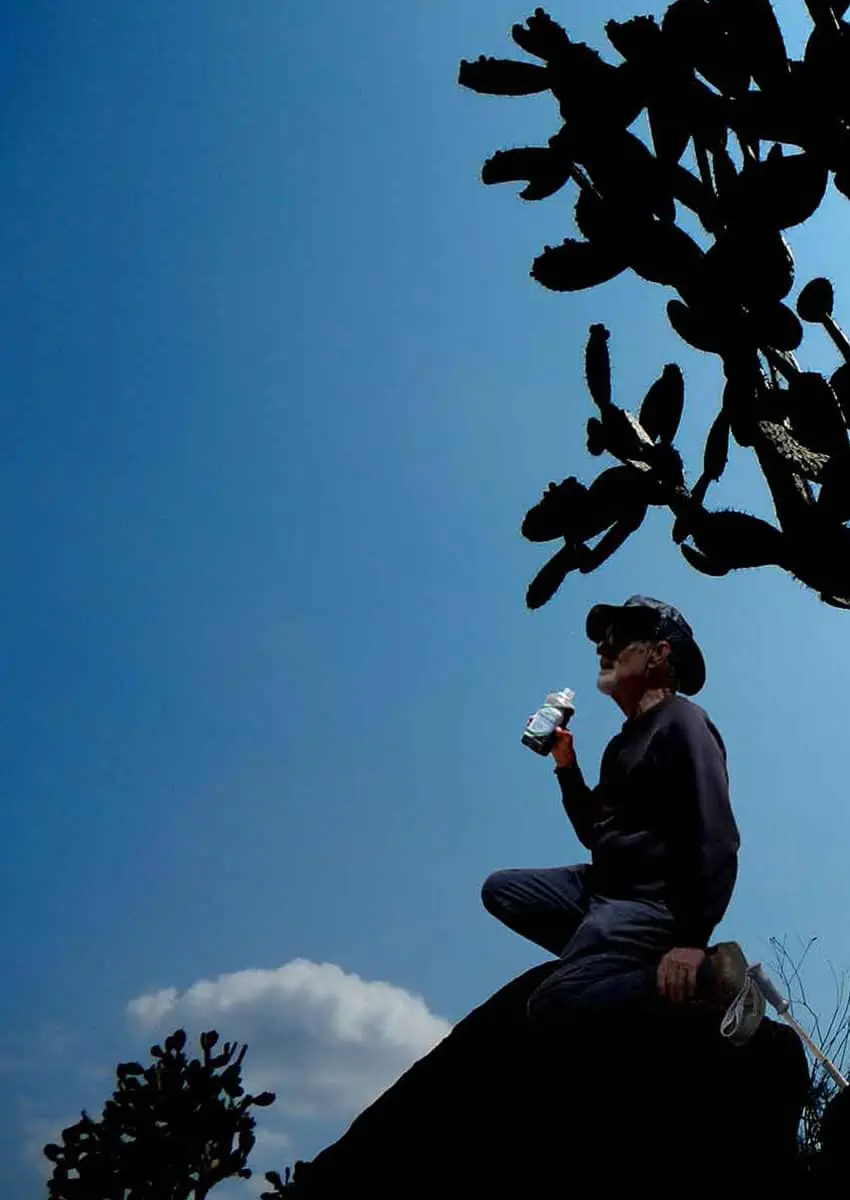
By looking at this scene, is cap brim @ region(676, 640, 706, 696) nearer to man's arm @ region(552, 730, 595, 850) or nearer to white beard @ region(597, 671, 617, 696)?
white beard @ region(597, 671, 617, 696)

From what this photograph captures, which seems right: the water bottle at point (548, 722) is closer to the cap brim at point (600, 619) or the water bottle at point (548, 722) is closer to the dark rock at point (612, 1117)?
the cap brim at point (600, 619)

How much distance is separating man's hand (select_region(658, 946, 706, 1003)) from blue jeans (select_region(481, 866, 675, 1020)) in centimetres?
5

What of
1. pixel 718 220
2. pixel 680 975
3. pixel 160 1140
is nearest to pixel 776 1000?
pixel 680 975

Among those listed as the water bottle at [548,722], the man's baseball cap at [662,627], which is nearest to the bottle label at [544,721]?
the water bottle at [548,722]

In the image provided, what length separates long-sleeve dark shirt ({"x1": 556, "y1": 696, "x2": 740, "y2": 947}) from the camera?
4.11 m

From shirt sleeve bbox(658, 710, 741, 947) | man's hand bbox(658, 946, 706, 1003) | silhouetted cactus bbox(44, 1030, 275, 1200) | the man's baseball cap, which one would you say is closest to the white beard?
the man's baseball cap

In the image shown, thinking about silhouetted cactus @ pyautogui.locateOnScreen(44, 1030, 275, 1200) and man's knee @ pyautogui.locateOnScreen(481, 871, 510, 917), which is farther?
silhouetted cactus @ pyautogui.locateOnScreen(44, 1030, 275, 1200)

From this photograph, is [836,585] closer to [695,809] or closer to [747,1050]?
[695,809]

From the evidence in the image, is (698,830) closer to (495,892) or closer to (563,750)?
(563,750)

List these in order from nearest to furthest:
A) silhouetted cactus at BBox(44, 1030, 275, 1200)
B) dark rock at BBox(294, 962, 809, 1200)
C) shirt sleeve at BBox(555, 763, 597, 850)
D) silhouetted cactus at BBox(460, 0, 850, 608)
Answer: silhouetted cactus at BBox(460, 0, 850, 608), dark rock at BBox(294, 962, 809, 1200), shirt sleeve at BBox(555, 763, 597, 850), silhouetted cactus at BBox(44, 1030, 275, 1200)

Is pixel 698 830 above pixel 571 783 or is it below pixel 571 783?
below

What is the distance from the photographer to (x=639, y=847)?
430cm

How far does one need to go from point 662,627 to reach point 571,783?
769mm

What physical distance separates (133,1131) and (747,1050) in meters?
8.26
